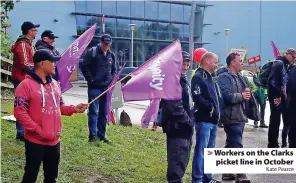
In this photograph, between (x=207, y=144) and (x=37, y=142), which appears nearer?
(x=37, y=142)

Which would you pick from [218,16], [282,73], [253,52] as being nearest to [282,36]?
[253,52]

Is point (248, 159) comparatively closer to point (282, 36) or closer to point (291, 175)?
point (291, 175)

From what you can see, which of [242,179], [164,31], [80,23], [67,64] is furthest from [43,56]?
[164,31]

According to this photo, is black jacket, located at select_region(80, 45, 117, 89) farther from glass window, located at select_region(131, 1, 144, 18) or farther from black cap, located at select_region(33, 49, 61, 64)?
glass window, located at select_region(131, 1, 144, 18)

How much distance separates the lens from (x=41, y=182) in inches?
233

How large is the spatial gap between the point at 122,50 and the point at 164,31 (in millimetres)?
5622

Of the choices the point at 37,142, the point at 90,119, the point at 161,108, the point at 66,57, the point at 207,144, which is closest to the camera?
the point at 37,142

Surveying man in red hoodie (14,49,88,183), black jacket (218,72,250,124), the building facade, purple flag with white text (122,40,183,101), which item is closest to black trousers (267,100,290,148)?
black jacket (218,72,250,124)

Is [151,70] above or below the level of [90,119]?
above

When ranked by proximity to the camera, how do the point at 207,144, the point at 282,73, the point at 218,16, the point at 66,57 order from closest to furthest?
the point at 207,144, the point at 66,57, the point at 282,73, the point at 218,16

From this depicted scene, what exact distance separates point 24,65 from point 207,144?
10.2 ft

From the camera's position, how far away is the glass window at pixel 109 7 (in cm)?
4716

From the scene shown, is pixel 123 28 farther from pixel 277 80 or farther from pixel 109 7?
pixel 277 80

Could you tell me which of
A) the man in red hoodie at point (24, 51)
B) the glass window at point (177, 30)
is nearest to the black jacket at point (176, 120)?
the man in red hoodie at point (24, 51)
